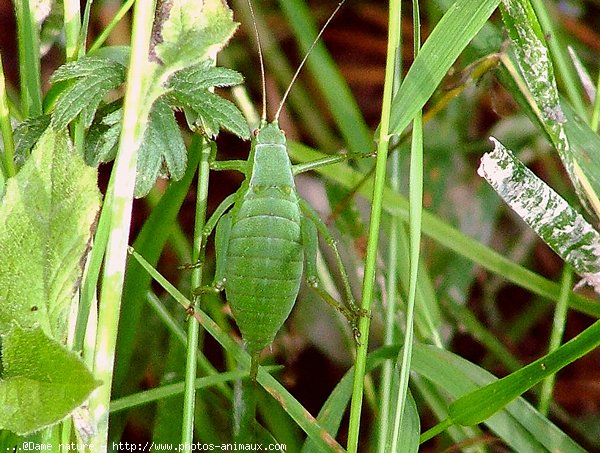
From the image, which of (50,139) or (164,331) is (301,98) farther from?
(50,139)

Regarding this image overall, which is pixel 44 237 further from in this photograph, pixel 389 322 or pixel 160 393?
pixel 389 322

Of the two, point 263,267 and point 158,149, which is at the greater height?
point 158,149

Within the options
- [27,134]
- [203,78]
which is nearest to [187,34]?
[203,78]

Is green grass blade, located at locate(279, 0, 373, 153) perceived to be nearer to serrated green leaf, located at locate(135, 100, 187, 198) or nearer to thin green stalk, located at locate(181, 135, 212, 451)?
thin green stalk, located at locate(181, 135, 212, 451)

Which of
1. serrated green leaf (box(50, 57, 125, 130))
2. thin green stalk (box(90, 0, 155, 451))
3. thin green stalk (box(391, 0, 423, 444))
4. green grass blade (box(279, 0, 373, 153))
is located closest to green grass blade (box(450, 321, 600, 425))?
thin green stalk (box(391, 0, 423, 444))

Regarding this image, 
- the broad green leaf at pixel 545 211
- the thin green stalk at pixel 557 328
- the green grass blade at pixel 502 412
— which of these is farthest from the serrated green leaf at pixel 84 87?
the thin green stalk at pixel 557 328

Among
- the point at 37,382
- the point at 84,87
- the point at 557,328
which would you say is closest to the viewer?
the point at 37,382

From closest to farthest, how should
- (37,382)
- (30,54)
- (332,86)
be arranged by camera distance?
(37,382), (30,54), (332,86)
